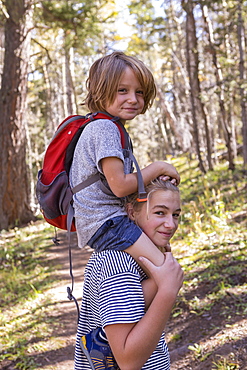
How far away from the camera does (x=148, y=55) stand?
4009 centimetres

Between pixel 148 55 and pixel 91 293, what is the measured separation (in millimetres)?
40709

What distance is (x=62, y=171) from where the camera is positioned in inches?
75.3

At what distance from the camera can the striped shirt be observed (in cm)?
151

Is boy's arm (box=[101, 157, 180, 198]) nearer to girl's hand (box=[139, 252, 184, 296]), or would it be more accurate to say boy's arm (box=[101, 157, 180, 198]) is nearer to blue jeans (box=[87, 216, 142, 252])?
blue jeans (box=[87, 216, 142, 252])

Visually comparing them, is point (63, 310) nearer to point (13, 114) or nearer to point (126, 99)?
point (126, 99)

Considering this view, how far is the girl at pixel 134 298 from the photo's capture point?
148cm

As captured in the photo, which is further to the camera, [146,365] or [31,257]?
[31,257]

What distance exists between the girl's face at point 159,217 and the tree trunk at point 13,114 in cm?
1012

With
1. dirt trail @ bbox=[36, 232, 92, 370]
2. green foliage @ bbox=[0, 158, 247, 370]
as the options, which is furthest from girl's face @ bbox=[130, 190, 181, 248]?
dirt trail @ bbox=[36, 232, 92, 370]

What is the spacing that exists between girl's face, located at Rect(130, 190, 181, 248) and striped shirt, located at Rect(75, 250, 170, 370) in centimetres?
19

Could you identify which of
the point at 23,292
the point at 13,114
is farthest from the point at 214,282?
the point at 13,114

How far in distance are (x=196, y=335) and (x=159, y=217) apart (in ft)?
10.4

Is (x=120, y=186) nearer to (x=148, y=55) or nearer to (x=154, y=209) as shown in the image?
(x=154, y=209)

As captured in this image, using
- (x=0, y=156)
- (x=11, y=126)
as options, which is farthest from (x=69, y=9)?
(x=0, y=156)
